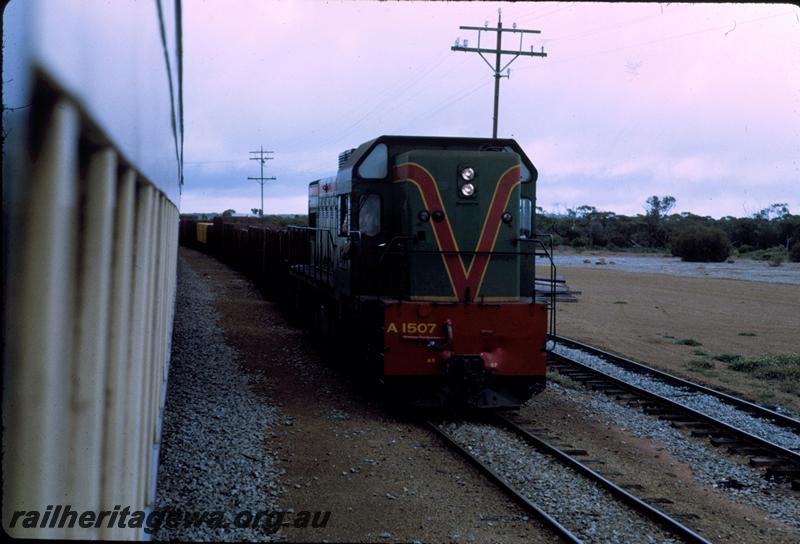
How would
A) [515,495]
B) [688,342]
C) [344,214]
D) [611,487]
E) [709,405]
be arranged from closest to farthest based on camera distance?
[515,495], [611,487], [344,214], [709,405], [688,342]

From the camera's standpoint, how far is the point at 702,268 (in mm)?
55562

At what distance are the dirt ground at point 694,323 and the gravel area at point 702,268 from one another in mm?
5337

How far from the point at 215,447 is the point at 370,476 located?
5.02 feet

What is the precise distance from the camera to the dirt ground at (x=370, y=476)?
5.99m

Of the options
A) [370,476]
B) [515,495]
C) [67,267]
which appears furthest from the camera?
[370,476]

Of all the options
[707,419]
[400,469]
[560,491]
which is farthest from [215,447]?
[707,419]

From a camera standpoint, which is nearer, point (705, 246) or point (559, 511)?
point (559, 511)

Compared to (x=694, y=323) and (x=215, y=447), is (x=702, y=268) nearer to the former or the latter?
(x=694, y=323)

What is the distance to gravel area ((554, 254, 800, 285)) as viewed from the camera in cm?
4770

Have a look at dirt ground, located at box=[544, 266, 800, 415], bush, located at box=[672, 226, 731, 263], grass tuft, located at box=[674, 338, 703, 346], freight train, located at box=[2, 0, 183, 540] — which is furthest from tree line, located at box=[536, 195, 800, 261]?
freight train, located at box=[2, 0, 183, 540]

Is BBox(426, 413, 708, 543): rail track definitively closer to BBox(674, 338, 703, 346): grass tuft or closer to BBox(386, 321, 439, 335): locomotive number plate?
BBox(386, 321, 439, 335): locomotive number plate

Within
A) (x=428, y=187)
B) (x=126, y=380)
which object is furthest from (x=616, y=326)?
(x=126, y=380)

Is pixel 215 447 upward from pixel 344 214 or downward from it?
downward

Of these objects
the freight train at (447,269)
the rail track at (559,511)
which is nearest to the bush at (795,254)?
the freight train at (447,269)
